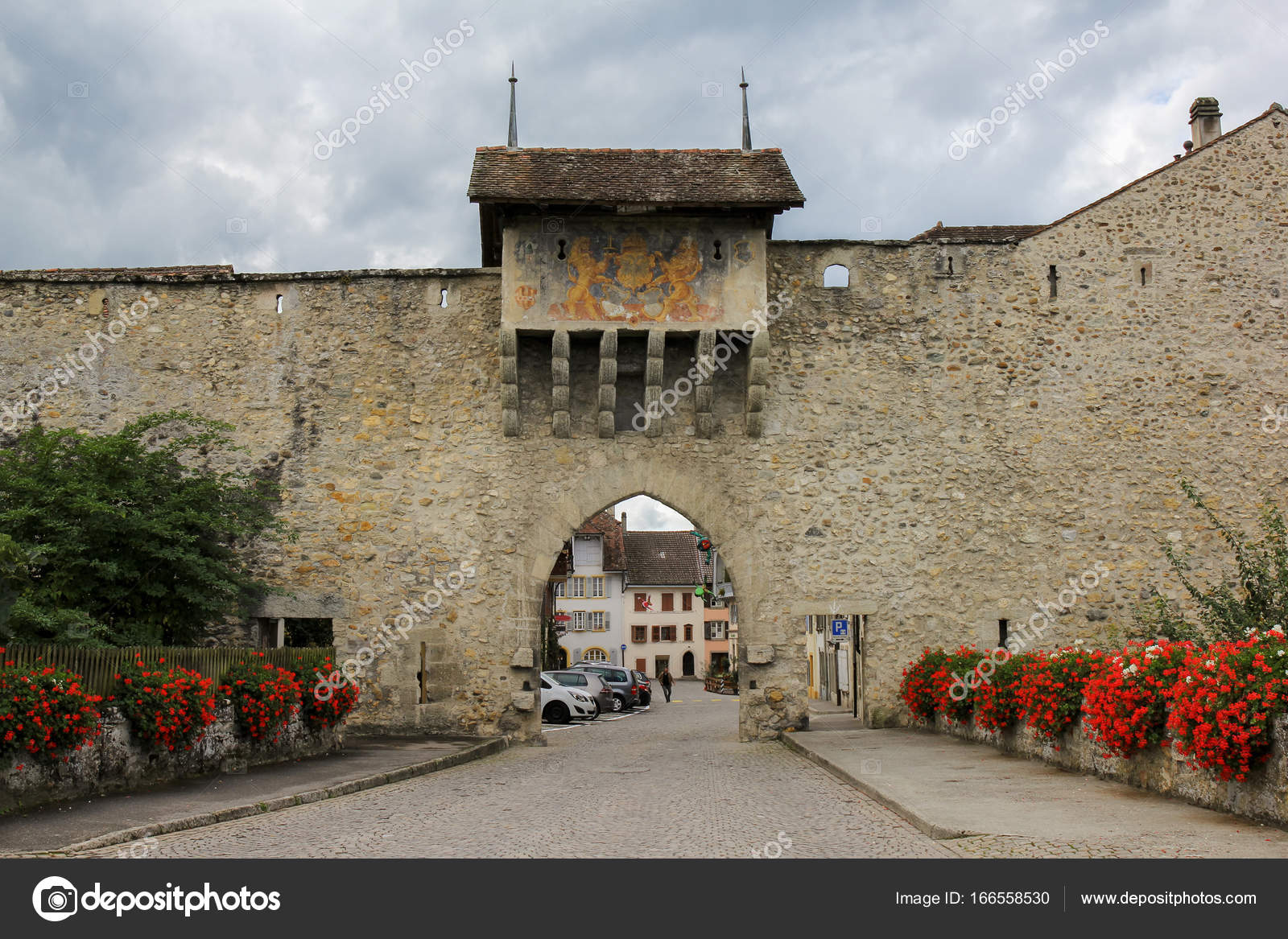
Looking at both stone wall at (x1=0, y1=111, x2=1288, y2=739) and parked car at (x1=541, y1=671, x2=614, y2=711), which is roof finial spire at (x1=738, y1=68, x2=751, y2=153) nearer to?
stone wall at (x1=0, y1=111, x2=1288, y2=739)

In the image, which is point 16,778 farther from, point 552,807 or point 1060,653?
point 1060,653

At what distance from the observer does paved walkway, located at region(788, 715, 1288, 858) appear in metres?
6.23

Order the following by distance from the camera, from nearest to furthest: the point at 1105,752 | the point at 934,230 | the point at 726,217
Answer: the point at 1105,752 < the point at 726,217 < the point at 934,230

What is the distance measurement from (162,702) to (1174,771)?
795 cm

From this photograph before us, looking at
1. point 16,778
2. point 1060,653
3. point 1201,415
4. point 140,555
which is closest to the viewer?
point 16,778

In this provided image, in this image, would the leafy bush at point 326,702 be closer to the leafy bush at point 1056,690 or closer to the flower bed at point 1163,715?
the flower bed at point 1163,715

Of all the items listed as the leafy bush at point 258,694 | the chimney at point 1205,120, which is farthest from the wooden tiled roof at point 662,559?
the leafy bush at point 258,694

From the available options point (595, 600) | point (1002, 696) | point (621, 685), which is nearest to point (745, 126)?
point (1002, 696)

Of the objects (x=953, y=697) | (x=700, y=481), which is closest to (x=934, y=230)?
(x=700, y=481)

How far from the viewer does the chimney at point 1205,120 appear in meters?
17.4

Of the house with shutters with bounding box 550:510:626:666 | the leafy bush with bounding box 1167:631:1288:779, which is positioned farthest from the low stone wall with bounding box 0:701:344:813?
the house with shutters with bounding box 550:510:626:666

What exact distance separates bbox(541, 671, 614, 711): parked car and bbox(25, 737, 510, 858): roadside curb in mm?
11552

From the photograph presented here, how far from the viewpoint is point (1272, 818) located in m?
6.85

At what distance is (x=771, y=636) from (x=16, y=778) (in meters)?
9.65
